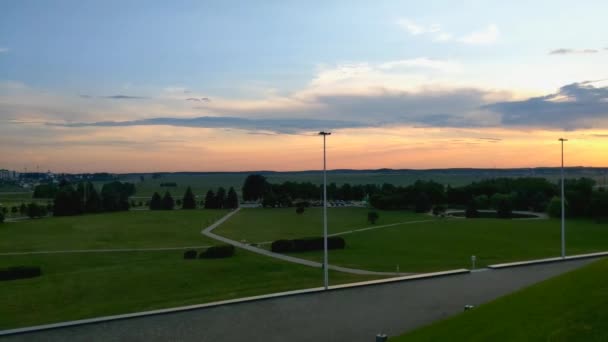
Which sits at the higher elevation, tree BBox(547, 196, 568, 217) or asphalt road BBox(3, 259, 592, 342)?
tree BBox(547, 196, 568, 217)

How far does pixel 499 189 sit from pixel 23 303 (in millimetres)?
84808

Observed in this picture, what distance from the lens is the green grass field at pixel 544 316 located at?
10.2 m

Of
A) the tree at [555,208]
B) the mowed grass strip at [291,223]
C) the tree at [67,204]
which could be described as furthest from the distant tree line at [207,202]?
the tree at [555,208]

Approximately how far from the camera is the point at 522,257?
113 ft

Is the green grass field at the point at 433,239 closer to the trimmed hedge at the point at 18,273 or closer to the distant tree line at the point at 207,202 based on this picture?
the trimmed hedge at the point at 18,273

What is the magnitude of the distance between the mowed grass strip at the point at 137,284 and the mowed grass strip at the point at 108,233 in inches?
373

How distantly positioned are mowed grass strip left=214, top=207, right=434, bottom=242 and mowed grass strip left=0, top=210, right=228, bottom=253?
12.8ft

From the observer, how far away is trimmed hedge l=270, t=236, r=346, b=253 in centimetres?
3975

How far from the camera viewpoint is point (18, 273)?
29.7 meters

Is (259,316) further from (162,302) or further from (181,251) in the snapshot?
(181,251)

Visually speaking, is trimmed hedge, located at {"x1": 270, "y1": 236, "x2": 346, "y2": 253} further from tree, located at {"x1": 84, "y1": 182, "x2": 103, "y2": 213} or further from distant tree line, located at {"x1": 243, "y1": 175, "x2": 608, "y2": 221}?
tree, located at {"x1": 84, "y1": 182, "x2": 103, "y2": 213}

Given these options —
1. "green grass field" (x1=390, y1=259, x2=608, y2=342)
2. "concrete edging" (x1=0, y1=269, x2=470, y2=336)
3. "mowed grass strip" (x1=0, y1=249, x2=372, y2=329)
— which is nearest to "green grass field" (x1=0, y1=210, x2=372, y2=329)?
"mowed grass strip" (x1=0, y1=249, x2=372, y2=329)

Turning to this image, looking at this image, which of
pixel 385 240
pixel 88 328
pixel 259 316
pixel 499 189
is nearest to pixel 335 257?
pixel 385 240

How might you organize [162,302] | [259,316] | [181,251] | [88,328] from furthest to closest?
[181,251] → [162,302] → [259,316] → [88,328]
